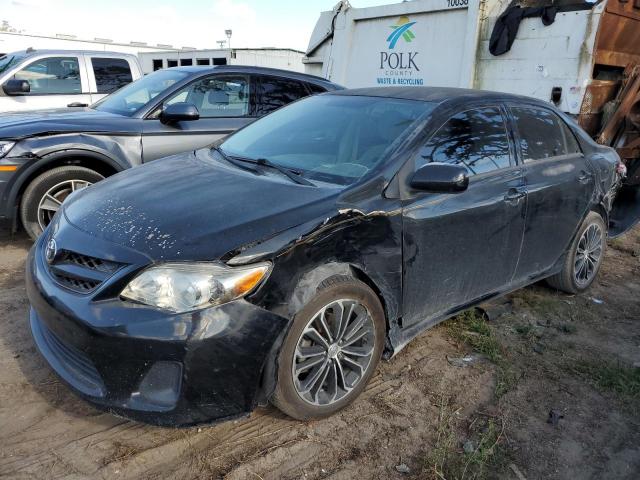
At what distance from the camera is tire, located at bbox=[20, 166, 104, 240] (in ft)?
15.4

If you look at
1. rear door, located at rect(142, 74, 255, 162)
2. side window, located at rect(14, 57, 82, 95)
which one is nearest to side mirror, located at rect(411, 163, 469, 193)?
rear door, located at rect(142, 74, 255, 162)

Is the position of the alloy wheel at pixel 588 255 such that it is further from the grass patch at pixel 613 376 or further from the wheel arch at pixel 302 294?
the wheel arch at pixel 302 294

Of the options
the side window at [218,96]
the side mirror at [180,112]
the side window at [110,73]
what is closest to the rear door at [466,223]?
the side mirror at [180,112]

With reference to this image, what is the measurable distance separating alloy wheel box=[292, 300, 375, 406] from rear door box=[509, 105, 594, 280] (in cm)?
154

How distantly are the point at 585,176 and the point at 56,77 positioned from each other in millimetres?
6750

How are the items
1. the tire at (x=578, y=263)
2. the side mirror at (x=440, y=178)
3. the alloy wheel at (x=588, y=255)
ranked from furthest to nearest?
1. the alloy wheel at (x=588, y=255)
2. the tire at (x=578, y=263)
3. the side mirror at (x=440, y=178)

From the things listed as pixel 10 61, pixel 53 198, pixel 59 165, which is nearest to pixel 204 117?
pixel 59 165

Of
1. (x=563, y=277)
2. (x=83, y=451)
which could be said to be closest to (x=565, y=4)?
(x=563, y=277)

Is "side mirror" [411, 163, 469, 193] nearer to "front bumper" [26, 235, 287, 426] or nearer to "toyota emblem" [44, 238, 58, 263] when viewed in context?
"front bumper" [26, 235, 287, 426]

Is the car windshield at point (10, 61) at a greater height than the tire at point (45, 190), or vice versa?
the car windshield at point (10, 61)

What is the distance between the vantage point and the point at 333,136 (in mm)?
3408

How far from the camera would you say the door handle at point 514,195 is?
3465 mm

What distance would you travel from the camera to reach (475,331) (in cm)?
386

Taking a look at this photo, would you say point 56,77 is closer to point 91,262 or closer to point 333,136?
point 333,136
